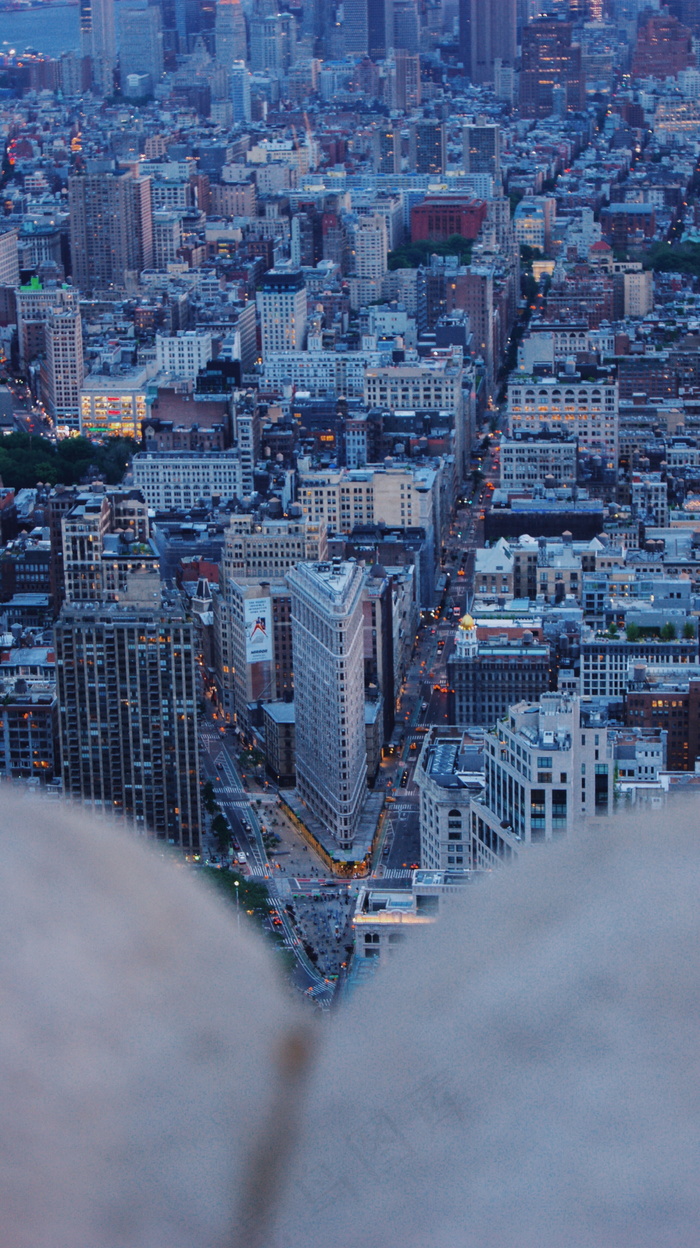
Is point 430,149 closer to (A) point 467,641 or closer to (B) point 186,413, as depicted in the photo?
(B) point 186,413

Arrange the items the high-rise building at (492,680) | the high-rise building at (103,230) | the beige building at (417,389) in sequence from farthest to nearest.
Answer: the high-rise building at (103,230) < the beige building at (417,389) < the high-rise building at (492,680)

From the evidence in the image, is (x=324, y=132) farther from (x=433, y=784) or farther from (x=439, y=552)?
(x=433, y=784)

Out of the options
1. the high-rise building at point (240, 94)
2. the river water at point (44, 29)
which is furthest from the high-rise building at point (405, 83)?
the river water at point (44, 29)

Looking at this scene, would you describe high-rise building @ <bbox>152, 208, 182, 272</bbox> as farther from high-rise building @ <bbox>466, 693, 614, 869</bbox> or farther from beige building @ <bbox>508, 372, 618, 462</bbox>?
high-rise building @ <bbox>466, 693, 614, 869</bbox>

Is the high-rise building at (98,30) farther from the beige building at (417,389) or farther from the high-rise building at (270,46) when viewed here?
the beige building at (417,389)

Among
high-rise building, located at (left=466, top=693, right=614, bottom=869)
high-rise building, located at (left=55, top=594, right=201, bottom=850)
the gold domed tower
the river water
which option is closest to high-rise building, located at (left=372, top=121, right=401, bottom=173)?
the river water

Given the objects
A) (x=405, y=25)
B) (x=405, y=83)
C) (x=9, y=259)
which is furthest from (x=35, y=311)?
(x=405, y=25)
